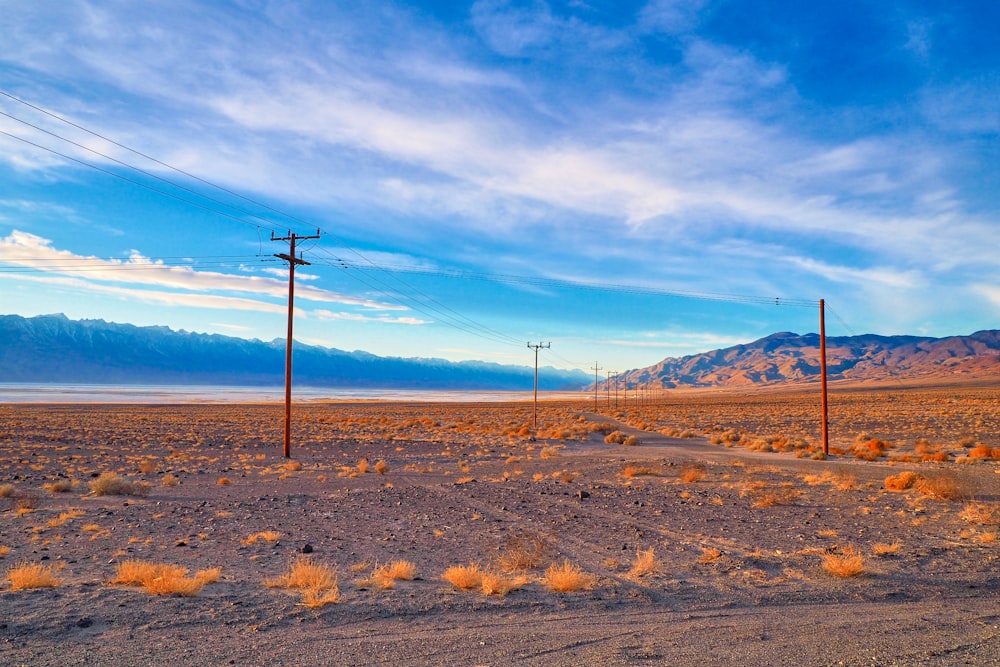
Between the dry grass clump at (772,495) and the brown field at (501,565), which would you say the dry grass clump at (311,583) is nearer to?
the brown field at (501,565)

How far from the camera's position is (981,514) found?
14.8m

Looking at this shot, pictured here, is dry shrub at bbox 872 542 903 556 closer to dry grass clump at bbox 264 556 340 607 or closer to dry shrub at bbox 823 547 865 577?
dry shrub at bbox 823 547 865 577

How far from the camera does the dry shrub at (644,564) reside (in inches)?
409

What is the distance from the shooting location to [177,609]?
326 inches

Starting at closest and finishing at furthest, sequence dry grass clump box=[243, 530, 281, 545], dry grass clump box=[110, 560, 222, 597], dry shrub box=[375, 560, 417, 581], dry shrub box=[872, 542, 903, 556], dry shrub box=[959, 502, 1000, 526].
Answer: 1. dry grass clump box=[110, 560, 222, 597]
2. dry shrub box=[375, 560, 417, 581]
3. dry shrub box=[872, 542, 903, 556]
4. dry grass clump box=[243, 530, 281, 545]
5. dry shrub box=[959, 502, 1000, 526]

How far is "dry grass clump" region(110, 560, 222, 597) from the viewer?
349 inches

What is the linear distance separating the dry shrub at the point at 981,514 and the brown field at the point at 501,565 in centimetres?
14

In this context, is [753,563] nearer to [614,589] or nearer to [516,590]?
[614,589]

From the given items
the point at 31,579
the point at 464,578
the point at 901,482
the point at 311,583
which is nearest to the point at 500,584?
the point at 464,578

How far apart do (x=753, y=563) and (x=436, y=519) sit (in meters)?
7.42

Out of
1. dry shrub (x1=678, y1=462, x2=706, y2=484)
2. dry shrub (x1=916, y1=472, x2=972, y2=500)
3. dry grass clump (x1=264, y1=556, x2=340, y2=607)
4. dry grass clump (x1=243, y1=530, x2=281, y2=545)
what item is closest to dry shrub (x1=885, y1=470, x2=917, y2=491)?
dry shrub (x1=916, y1=472, x2=972, y2=500)

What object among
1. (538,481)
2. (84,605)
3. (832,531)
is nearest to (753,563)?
(832,531)

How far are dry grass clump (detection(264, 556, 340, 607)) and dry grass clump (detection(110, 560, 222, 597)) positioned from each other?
0.92 m

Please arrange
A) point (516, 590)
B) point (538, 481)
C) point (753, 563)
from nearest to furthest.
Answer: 1. point (516, 590)
2. point (753, 563)
3. point (538, 481)
